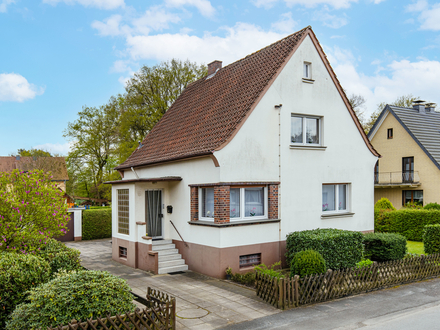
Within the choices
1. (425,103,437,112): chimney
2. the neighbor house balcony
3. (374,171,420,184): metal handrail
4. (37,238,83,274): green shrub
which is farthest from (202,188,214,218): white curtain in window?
(425,103,437,112): chimney

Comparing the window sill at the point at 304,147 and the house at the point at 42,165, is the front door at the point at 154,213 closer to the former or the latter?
the window sill at the point at 304,147

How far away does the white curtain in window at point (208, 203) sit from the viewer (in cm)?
1281

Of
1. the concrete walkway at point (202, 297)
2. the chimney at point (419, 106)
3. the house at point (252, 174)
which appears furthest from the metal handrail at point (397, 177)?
the concrete walkway at point (202, 297)

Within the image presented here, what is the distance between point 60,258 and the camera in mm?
9172

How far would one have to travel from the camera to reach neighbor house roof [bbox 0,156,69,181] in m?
42.1

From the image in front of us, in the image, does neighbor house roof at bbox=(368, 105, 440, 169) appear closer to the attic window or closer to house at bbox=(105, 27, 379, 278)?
the attic window

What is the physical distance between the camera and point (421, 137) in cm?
2808

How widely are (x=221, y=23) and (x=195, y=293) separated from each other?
939cm

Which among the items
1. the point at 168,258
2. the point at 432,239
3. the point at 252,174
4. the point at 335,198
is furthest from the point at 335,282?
the point at 432,239

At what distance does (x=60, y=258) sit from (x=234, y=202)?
5731mm

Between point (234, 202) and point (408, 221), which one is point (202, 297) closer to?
point (234, 202)

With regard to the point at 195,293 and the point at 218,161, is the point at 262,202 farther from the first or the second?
the point at 195,293

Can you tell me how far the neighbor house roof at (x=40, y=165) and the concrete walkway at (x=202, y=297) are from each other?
1228 inches

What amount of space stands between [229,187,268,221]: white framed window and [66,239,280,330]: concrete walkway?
7.77 feet
